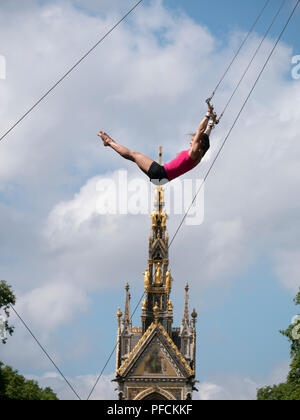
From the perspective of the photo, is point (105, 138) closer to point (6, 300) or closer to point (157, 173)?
point (157, 173)

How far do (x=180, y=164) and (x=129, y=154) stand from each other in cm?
118

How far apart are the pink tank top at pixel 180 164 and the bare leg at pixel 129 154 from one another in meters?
0.40

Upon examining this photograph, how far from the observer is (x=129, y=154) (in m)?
14.7

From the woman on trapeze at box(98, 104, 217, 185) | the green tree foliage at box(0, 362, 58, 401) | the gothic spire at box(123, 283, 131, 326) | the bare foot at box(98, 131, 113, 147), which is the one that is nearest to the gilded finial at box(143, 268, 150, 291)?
the gothic spire at box(123, 283, 131, 326)

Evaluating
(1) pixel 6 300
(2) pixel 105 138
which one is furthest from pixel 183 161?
(1) pixel 6 300

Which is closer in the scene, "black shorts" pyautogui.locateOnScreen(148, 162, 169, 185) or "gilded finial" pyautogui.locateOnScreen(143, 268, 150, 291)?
"black shorts" pyautogui.locateOnScreen(148, 162, 169, 185)

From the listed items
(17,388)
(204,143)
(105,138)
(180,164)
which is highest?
(17,388)

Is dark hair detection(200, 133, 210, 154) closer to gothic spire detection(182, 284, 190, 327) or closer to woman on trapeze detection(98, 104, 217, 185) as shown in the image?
woman on trapeze detection(98, 104, 217, 185)

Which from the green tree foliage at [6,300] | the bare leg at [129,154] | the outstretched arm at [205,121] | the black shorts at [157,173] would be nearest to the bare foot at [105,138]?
the bare leg at [129,154]

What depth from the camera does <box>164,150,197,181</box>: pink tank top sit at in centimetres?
1404

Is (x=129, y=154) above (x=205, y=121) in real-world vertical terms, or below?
below

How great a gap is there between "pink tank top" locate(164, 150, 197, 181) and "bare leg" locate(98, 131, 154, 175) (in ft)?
1.32

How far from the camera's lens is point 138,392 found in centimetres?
6488
